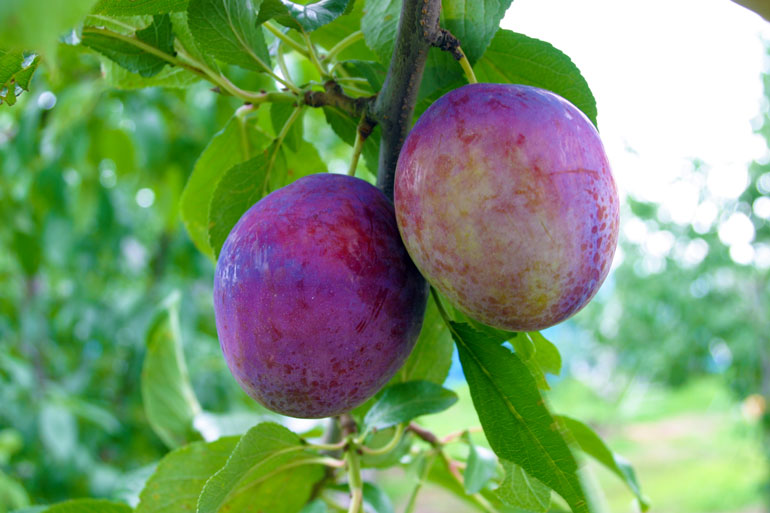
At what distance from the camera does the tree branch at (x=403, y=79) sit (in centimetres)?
40

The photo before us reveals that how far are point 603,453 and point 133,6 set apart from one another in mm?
600

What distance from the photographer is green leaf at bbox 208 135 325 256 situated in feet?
1.79

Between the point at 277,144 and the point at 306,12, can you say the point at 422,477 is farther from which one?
the point at 306,12

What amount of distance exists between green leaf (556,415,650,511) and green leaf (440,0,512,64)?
1.33 ft

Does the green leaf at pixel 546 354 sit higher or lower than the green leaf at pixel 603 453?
higher

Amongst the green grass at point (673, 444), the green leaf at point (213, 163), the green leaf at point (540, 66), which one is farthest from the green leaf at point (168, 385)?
the green grass at point (673, 444)

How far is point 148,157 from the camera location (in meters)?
1.52

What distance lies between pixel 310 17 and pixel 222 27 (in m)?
0.11

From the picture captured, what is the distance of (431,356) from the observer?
62 cm

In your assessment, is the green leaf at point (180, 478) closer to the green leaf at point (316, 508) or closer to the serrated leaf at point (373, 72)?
the green leaf at point (316, 508)

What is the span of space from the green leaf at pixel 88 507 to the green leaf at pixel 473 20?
1.59 feet

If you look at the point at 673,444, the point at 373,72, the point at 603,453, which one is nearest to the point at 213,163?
the point at 373,72

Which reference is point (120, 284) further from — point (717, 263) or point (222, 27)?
point (717, 263)

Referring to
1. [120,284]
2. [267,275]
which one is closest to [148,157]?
[267,275]
